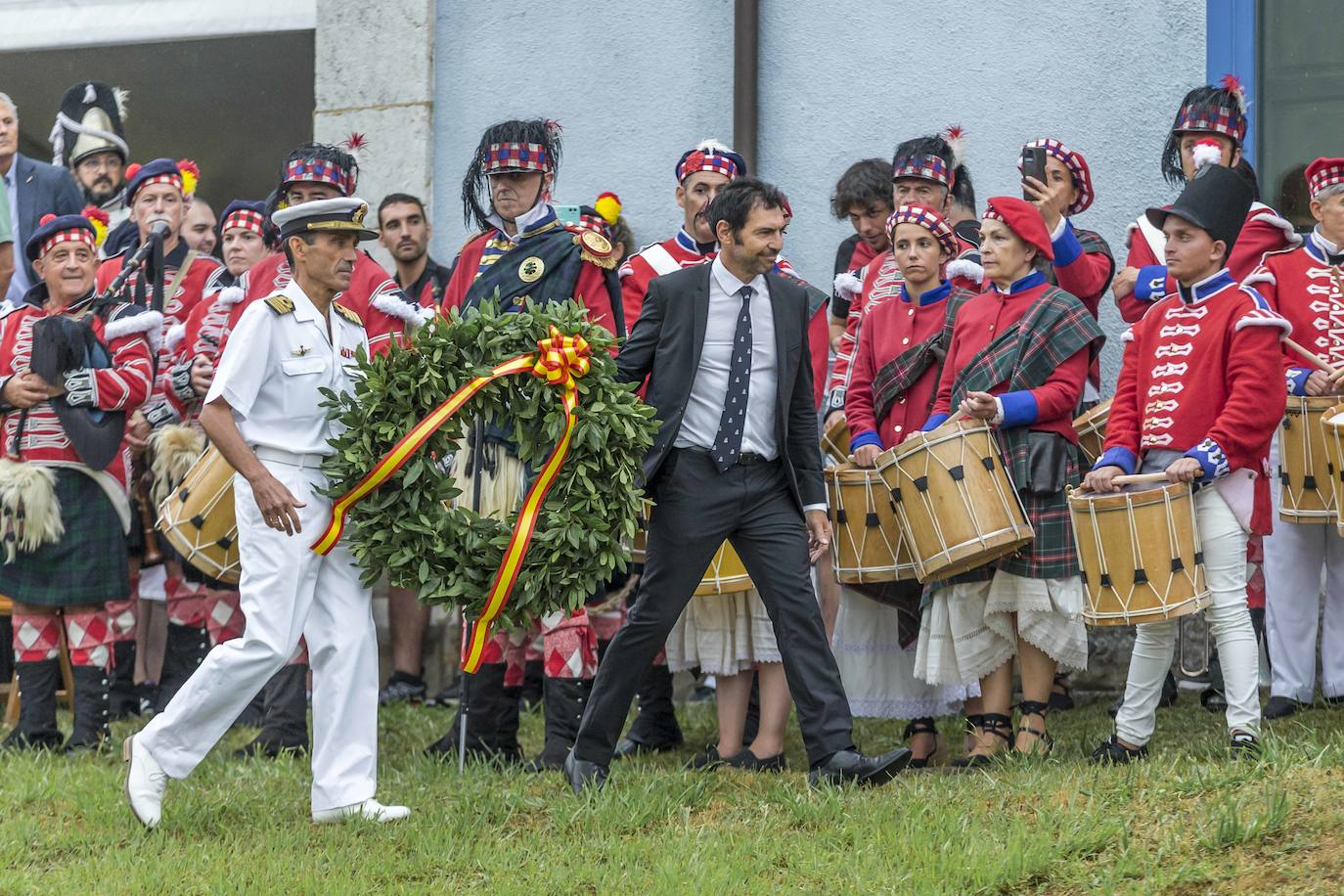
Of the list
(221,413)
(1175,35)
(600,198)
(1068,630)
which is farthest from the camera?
(600,198)

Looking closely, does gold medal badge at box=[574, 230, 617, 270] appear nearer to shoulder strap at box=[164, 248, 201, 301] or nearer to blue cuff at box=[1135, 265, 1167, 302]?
blue cuff at box=[1135, 265, 1167, 302]

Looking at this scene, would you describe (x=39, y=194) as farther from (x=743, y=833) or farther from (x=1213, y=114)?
(x=743, y=833)

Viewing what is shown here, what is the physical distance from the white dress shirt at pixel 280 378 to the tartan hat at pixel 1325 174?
4213 mm

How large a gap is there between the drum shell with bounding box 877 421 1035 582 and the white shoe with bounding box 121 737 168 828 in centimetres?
295

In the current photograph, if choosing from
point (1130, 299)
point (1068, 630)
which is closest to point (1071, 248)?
point (1130, 299)

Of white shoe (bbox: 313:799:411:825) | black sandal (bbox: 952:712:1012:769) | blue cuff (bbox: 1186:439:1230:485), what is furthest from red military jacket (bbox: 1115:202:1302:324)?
white shoe (bbox: 313:799:411:825)

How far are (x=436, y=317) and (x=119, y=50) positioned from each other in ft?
19.4

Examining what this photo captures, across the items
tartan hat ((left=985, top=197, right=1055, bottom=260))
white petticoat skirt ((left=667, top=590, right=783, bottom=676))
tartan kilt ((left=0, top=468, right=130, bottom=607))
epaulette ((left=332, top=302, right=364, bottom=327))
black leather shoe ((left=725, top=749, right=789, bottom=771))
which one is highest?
tartan hat ((left=985, top=197, right=1055, bottom=260))

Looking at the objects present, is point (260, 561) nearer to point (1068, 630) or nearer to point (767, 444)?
point (767, 444)

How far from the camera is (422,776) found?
7.30 meters

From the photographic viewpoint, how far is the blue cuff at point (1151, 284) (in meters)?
7.86

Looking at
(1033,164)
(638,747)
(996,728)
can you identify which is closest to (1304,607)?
(996,728)

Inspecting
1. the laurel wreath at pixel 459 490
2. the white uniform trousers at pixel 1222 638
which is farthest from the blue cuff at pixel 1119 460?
the laurel wreath at pixel 459 490

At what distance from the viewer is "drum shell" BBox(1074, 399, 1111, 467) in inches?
297
